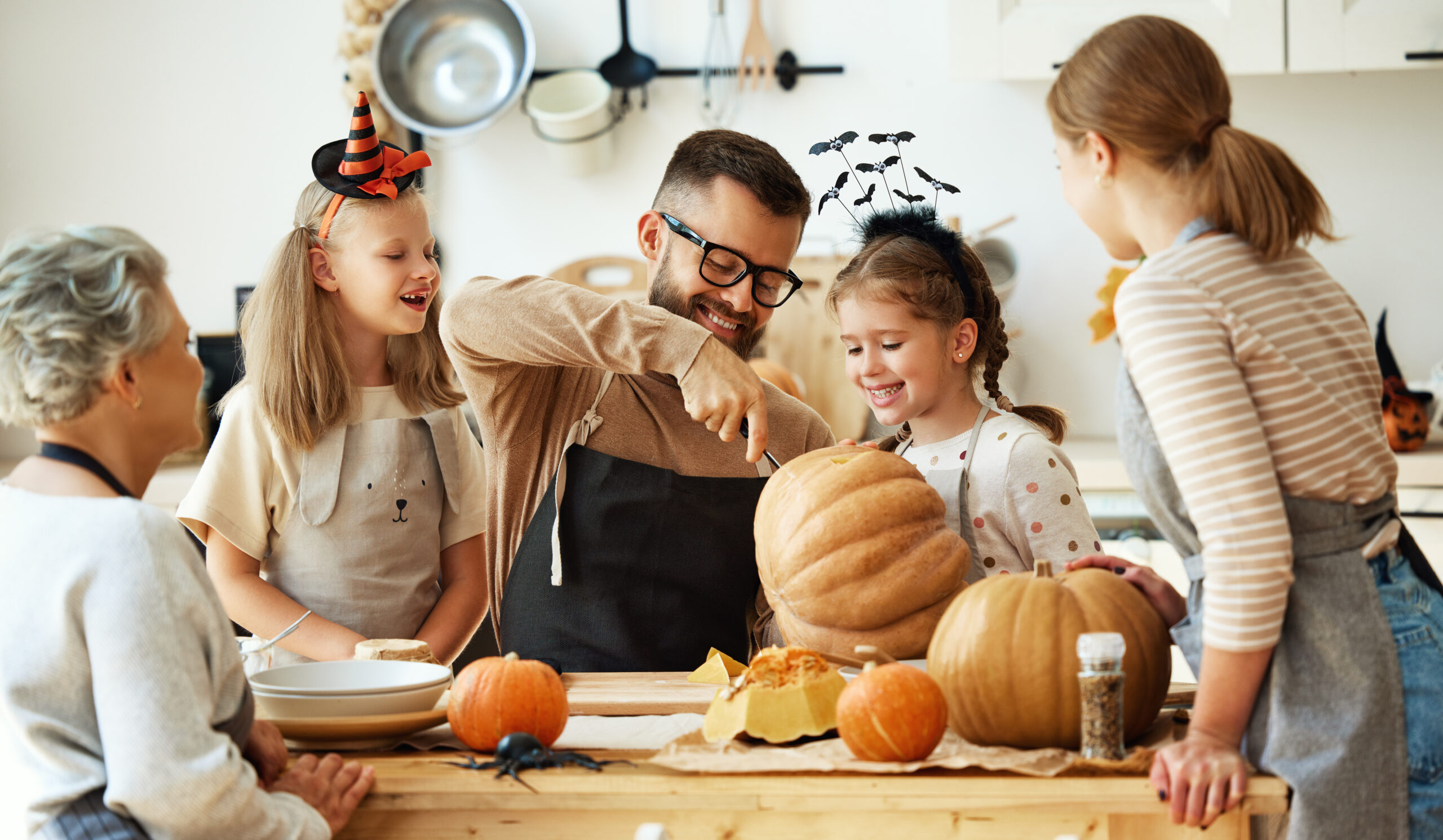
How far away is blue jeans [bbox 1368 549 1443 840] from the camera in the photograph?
3.12ft

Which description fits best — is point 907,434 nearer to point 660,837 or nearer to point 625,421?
point 625,421

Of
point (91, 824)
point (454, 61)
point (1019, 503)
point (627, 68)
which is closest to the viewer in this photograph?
point (91, 824)

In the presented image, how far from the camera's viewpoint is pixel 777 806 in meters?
0.97

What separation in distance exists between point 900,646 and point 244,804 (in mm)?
716

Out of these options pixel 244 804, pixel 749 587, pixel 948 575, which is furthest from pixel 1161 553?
pixel 244 804

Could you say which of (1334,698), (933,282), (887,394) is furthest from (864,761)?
(933,282)

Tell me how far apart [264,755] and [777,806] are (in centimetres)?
49

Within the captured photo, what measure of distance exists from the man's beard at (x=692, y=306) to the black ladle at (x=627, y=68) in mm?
1880

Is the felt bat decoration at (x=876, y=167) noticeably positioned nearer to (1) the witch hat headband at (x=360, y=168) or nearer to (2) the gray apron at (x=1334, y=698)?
(1) the witch hat headband at (x=360, y=168)

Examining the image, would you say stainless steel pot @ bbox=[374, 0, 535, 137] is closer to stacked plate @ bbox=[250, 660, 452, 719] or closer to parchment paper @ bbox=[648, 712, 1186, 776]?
stacked plate @ bbox=[250, 660, 452, 719]

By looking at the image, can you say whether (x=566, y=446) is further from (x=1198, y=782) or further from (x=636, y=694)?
(x=1198, y=782)

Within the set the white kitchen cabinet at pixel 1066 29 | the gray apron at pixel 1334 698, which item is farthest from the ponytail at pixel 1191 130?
the white kitchen cabinet at pixel 1066 29

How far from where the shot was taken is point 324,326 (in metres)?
1.89

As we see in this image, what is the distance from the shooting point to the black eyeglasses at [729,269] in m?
1.76
